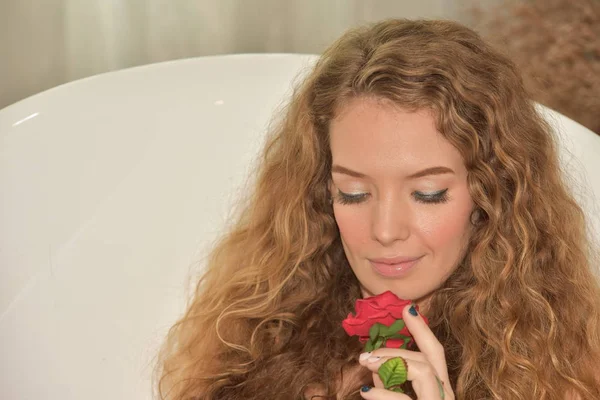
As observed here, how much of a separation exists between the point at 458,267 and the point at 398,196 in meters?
0.17

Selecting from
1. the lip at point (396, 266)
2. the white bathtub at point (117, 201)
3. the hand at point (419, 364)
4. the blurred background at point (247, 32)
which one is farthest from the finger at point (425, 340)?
the blurred background at point (247, 32)

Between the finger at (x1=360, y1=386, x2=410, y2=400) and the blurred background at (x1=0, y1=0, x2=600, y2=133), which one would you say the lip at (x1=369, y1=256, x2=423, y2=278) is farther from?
the blurred background at (x1=0, y1=0, x2=600, y2=133)

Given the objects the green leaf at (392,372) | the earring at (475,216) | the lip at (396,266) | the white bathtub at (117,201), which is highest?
the earring at (475,216)

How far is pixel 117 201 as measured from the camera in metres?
1.58

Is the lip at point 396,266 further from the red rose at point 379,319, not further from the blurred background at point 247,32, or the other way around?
the blurred background at point 247,32

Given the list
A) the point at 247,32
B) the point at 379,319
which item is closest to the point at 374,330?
the point at 379,319

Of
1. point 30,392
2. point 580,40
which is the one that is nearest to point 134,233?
point 30,392

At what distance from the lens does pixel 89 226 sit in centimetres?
156

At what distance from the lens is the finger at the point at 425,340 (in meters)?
1.05

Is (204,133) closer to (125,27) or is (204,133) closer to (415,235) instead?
(125,27)

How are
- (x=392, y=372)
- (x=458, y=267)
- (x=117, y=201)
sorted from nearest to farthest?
1. (x=392, y=372)
2. (x=458, y=267)
3. (x=117, y=201)

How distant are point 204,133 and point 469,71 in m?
0.56

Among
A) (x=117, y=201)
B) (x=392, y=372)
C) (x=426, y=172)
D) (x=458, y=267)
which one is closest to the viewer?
(x=392, y=372)

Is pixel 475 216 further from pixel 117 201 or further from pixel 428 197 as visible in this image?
pixel 117 201
